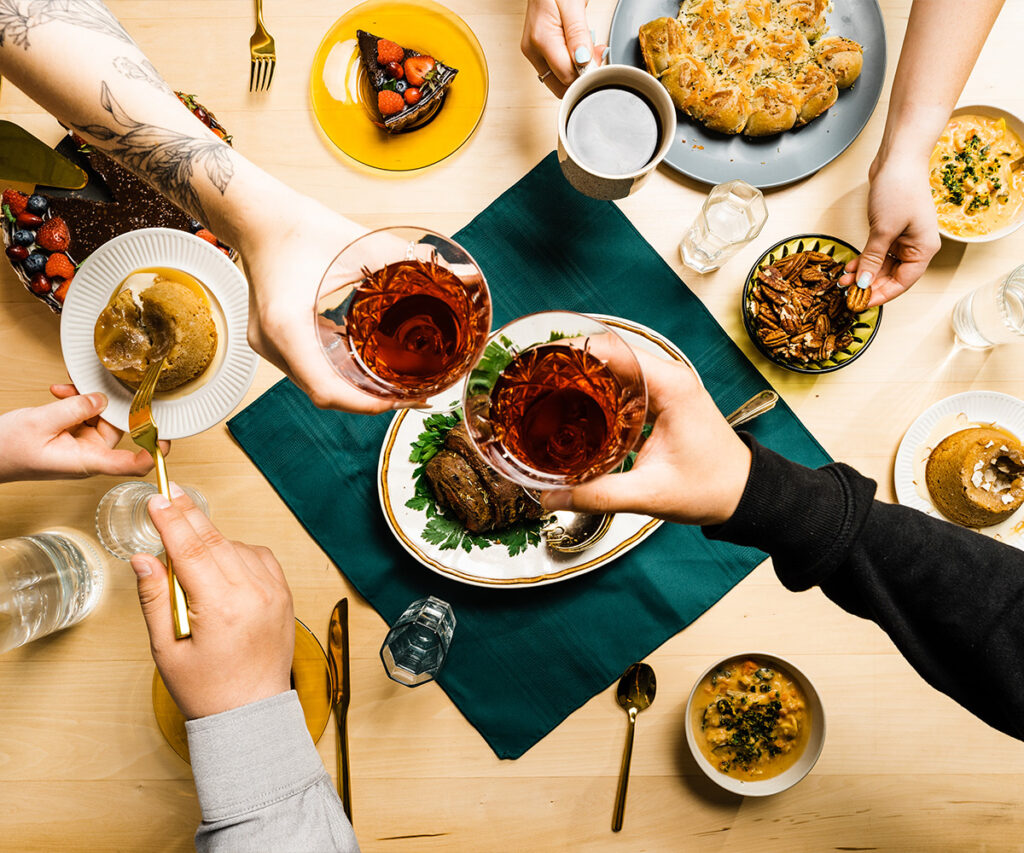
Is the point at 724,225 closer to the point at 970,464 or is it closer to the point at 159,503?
the point at 970,464

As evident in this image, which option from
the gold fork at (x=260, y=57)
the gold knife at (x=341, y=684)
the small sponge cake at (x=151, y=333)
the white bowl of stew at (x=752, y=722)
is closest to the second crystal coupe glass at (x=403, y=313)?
the small sponge cake at (x=151, y=333)

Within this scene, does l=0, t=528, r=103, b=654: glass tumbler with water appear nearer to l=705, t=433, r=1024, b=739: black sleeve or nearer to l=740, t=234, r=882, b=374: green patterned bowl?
l=705, t=433, r=1024, b=739: black sleeve

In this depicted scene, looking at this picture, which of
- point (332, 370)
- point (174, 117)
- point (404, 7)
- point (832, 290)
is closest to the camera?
point (332, 370)

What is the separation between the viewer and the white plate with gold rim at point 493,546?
4.78 feet

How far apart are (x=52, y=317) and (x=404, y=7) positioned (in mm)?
1062

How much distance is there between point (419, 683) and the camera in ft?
4.87

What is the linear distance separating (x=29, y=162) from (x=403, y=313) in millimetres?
926

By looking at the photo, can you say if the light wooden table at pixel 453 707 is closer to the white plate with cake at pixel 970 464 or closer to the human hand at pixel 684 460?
the white plate with cake at pixel 970 464

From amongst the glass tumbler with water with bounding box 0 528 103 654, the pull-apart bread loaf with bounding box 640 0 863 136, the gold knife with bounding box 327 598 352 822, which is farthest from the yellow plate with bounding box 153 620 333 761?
the pull-apart bread loaf with bounding box 640 0 863 136

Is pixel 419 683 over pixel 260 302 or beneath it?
beneath

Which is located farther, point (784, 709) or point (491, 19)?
point (491, 19)

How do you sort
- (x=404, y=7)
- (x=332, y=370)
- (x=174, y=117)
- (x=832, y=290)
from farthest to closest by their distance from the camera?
(x=404, y=7) < (x=832, y=290) < (x=174, y=117) < (x=332, y=370)

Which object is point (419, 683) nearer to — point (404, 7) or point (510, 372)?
point (510, 372)

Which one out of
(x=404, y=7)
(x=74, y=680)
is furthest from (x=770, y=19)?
(x=74, y=680)
